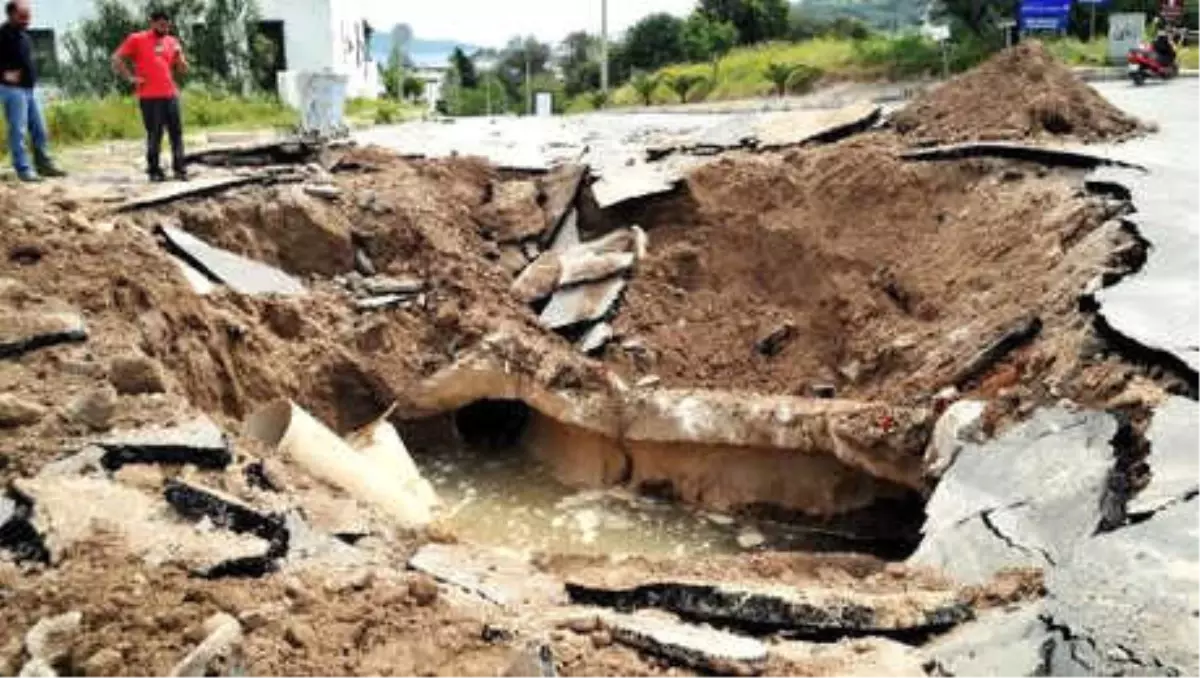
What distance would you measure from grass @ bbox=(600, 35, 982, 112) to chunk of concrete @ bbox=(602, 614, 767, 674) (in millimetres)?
23358

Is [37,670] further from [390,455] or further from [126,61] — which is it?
[126,61]

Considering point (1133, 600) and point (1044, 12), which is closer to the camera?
point (1133, 600)

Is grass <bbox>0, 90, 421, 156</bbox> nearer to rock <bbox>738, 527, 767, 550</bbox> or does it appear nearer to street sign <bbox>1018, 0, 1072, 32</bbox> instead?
rock <bbox>738, 527, 767, 550</bbox>

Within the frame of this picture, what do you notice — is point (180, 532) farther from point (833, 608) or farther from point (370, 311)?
point (370, 311)

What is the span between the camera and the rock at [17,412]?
17.7 feet

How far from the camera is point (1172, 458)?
4.51m

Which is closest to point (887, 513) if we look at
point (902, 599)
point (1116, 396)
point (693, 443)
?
point (693, 443)

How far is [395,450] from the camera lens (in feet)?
25.9

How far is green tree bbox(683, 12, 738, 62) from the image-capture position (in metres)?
39.9

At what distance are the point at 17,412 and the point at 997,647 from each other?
4.29 metres

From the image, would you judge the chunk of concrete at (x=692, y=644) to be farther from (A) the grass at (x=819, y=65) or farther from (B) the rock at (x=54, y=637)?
(A) the grass at (x=819, y=65)

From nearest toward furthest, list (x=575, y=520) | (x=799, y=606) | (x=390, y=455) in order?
(x=799, y=606)
(x=390, y=455)
(x=575, y=520)

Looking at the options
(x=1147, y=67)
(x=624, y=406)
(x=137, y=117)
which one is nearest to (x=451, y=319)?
(x=624, y=406)

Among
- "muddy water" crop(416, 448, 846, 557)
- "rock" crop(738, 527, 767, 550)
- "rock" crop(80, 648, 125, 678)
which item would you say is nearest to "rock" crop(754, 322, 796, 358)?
"muddy water" crop(416, 448, 846, 557)
